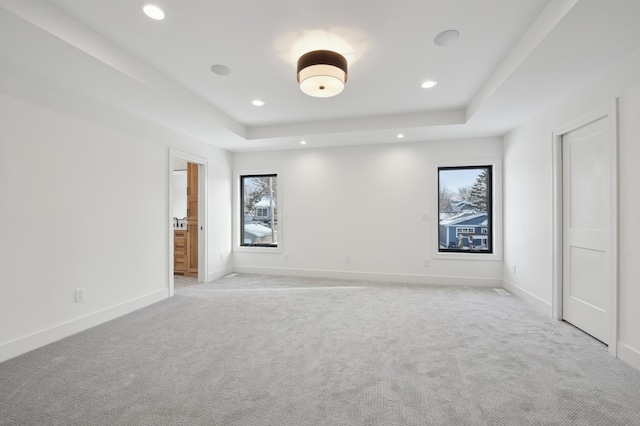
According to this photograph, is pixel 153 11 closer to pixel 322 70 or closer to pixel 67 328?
pixel 322 70

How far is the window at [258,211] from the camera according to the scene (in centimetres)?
590

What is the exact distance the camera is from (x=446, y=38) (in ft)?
7.84

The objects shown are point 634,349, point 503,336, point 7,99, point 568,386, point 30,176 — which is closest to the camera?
point 568,386

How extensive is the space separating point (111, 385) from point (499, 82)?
A: 413cm

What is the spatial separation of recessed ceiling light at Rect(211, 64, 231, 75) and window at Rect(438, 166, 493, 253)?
12.2 ft

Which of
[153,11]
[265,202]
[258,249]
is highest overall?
[153,11]

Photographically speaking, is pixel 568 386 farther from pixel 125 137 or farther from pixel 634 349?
pixel 125 137

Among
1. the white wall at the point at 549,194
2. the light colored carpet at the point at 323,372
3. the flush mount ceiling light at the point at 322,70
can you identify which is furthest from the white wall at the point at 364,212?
the flush mount ceiling light at the point at 322,70

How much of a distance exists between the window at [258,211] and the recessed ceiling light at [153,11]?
3.79 meters

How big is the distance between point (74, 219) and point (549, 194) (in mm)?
5137

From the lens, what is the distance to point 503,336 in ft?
9.27

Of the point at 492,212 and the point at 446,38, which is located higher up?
the point at 446,38

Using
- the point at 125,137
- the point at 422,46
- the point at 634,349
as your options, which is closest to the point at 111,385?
the point at 125,137

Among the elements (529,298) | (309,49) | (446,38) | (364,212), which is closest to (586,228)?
(529,298)
